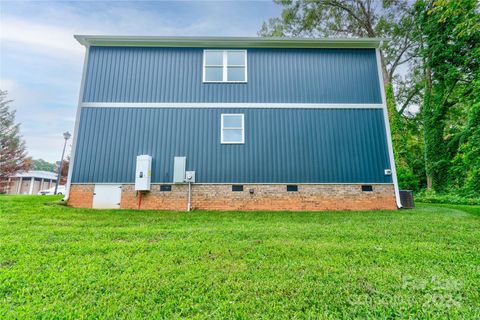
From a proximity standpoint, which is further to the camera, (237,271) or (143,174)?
(143,174)

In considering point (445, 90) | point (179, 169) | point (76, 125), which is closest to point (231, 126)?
point (179, 169)

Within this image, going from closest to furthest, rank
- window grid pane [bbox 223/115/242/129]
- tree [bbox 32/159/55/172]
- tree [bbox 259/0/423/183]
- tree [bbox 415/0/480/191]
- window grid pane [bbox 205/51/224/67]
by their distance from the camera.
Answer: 1. window grid pane [bbox 223/115/242/129]
2. window grid pane [bbox 205/51/224/67]
3. tree [bbox 415/0/480/191]
4. tree [bbox 259/0/423/183]
5. tree [bbox 32/159/55/172]

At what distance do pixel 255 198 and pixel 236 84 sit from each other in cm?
434

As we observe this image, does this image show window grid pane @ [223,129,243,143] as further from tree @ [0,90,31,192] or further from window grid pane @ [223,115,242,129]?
tree @ [0,90,31,192]

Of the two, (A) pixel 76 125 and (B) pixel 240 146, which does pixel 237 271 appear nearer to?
(B) pixel 240 146

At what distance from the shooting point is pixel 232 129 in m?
8.32

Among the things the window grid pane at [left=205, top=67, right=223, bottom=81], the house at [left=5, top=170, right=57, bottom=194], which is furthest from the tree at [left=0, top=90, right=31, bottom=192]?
the window grid pane at [left=205, top=67, right=223, bottom=81]

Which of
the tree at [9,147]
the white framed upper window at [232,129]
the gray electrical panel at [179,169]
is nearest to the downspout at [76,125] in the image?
the gray electrical panel at [179,169]

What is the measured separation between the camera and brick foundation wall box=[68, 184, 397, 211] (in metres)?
7.80

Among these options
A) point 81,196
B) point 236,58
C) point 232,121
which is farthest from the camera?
point 236,58

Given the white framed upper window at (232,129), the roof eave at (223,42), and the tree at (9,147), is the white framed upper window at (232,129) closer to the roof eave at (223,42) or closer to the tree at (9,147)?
the roof eave at (223,42)

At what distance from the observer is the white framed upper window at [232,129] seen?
8.24 metres

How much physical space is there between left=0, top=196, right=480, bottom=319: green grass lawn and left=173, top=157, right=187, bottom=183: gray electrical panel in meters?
2.75

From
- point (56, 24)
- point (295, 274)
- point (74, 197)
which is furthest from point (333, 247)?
point (56, 24)
